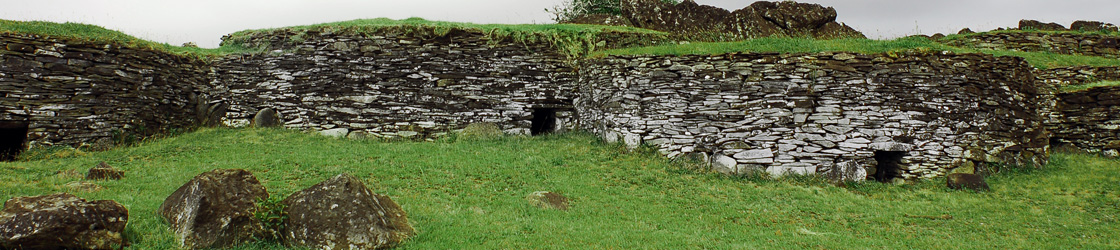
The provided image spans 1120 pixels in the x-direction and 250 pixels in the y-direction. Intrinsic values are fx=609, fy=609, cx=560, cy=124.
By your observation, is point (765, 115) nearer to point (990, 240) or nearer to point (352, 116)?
point (990, 240)

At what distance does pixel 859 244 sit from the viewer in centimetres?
745

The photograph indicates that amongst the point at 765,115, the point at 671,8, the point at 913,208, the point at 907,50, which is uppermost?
the point at 671,8

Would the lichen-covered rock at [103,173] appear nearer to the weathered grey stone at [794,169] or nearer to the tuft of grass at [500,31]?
the tuft of grass at [500,31]

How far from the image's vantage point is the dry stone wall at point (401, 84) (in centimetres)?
1410

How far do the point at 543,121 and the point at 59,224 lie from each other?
1066 centimetres

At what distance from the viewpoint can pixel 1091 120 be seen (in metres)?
13.9

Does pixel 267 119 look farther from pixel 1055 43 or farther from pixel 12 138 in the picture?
pixel 1055 43

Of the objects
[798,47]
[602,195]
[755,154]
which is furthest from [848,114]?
[602,195]

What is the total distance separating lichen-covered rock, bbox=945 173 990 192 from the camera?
1067 centimetres

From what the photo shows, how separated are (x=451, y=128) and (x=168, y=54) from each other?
21.7 ft

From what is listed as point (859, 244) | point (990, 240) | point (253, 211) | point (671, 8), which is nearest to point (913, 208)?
point (990, 240)

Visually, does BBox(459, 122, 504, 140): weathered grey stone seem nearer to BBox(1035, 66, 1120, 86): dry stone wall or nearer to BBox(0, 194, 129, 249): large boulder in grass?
BBox(0, 194, 129, 249): large boulder in grass

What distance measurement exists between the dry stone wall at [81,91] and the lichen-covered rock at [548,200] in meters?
9.40

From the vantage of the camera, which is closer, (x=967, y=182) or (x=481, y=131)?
(x=967, y=182)
